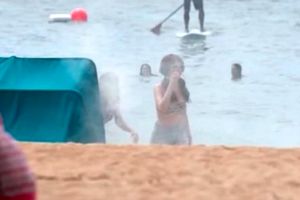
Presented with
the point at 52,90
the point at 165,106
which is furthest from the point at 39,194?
the point at 165,106

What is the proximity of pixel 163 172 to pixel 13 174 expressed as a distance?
156 cm

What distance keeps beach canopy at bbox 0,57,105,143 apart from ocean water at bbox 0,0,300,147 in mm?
1719

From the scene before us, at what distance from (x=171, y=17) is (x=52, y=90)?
39.4 ft

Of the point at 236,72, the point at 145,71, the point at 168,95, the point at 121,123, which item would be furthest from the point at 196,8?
the point at 168,95

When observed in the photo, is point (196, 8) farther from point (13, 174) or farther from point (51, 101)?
point (13, 174)

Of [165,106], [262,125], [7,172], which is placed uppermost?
[7,172]

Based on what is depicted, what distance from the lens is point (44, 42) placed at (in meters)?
14.2

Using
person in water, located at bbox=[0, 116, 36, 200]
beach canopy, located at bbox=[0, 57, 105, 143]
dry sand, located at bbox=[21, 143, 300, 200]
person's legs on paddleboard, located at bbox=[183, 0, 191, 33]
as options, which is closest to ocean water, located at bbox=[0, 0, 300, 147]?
person's legs on paddleboard, located at bbox=[183, 0, 191, 33]

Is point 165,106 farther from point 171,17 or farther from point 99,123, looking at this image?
point 171,17

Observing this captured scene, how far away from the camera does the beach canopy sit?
203 inches

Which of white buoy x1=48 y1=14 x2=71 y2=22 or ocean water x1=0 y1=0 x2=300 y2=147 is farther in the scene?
white buoy x1=48 y1=14 x2=71 y2=22

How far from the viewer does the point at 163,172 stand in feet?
11.5

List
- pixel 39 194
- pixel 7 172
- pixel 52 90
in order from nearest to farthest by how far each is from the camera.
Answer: pixel 7 172 → pixel 39 194 → pixel 52 90

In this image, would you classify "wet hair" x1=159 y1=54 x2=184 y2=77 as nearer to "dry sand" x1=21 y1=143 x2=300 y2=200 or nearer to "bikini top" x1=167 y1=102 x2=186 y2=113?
"bikini top" x1=167 y1=102 x2=186 y2=113
